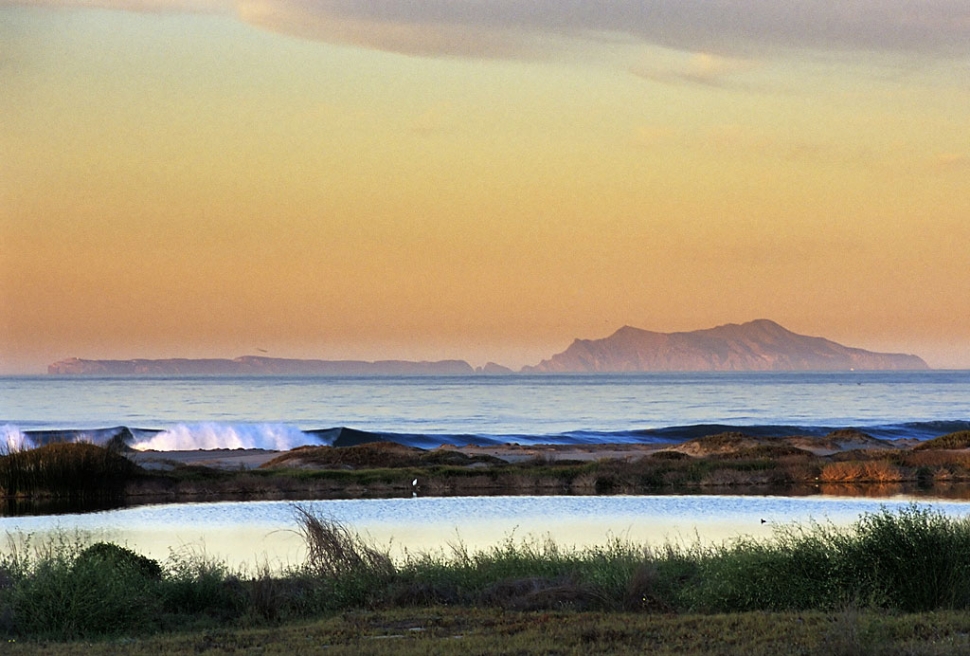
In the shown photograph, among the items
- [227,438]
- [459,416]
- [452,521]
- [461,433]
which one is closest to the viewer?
[452,521]

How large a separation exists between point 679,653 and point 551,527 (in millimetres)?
18579

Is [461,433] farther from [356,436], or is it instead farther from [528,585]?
[528,585]

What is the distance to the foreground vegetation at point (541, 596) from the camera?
47.4 ft

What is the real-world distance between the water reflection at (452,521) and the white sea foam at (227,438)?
113 feet

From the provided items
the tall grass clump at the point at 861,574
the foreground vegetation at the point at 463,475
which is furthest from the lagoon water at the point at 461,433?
the tall grass clump at the point at 861,574

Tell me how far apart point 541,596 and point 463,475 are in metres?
28.0

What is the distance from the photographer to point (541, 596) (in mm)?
17094

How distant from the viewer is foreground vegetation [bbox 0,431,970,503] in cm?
3972

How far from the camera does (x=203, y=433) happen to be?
7594 centimetres

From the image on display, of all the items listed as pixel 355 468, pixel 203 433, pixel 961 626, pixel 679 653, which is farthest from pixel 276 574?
pixel 203 433

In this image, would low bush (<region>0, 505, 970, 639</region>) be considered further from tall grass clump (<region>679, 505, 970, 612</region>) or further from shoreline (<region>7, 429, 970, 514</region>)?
shoreline (<region>7, 429, 970, 514</region>)

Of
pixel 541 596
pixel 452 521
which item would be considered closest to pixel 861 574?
pixel 541 596

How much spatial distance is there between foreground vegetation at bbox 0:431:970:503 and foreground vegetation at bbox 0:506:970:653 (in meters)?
21.5

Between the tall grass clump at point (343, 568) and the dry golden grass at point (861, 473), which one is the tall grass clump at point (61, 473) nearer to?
the tall grass clump at point (343, 568)
